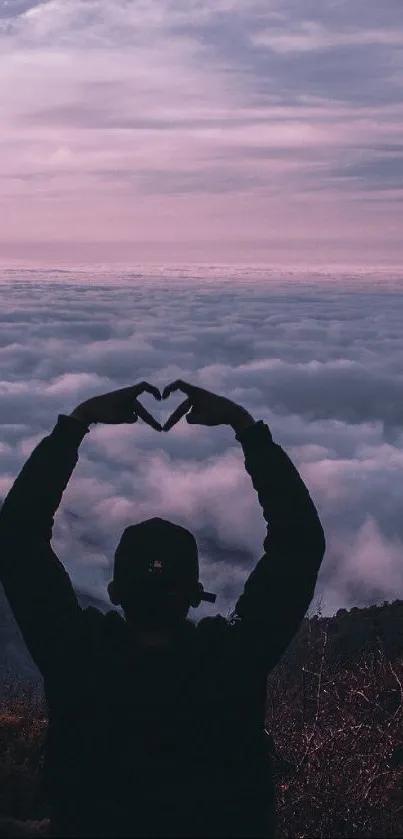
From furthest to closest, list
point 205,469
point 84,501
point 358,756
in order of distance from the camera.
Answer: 1. point 205,469
2. point 84,501
3. point 358,756

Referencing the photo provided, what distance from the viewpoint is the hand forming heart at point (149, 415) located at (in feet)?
9.30

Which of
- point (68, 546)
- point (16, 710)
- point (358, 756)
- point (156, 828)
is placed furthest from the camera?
point (68, 546)

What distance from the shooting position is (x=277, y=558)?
269cm

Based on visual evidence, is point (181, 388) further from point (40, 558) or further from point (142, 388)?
point (40, 558)

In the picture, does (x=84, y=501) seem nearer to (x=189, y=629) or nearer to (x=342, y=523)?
(x=342, y=523)

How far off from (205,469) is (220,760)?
174 m

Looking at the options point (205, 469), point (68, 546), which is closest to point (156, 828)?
point (68, 546)

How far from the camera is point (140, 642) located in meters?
2.55

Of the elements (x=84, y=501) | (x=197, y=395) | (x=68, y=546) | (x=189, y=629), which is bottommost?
(x=189, y=629)

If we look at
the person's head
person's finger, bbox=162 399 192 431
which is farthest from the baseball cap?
person's finger, bbox=162 399 192 431

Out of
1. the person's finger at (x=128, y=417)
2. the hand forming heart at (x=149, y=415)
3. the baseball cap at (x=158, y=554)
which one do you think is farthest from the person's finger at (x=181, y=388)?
the baseball cap at (x=158, y=554)

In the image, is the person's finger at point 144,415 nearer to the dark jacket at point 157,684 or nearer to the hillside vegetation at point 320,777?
the dark jacket at point 157,684

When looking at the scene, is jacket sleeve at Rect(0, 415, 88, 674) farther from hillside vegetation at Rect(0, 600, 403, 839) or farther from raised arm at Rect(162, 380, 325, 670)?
hillside vegetation at Rect(0, 600, 403, 839)

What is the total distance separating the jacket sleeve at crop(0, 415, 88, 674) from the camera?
2607mm
